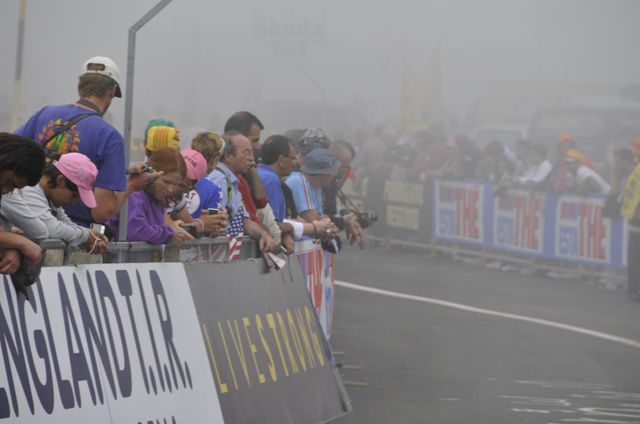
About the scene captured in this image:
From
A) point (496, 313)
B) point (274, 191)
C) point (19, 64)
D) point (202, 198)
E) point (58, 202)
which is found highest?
point (19, 64)

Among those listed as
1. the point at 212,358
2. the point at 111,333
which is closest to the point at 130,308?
the point at 111,333

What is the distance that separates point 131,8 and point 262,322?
128ft

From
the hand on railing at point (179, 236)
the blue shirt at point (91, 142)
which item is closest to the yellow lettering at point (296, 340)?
the hand on railing at point (179, 236)

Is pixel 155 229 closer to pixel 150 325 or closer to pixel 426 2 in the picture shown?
pixel 150 325

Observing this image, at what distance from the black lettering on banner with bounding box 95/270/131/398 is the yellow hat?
7.18ft

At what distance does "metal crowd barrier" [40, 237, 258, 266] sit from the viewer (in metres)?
5.87

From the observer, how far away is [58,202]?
6.23 metres

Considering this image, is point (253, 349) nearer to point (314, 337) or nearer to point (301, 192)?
point (314, 337)

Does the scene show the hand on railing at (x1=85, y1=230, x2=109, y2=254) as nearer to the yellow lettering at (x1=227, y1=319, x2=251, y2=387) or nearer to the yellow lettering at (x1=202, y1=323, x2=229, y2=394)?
the yellow lettering at (x1=202, y1=323, x2=229, y2=394)

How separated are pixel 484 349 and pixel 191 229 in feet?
17.7

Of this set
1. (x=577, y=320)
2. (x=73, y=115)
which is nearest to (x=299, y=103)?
(x=577, y=320)

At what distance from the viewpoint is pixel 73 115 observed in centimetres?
736

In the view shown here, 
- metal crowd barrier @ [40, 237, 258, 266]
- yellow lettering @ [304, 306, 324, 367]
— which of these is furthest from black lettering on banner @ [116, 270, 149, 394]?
yellow lettering @ [304, 306, 324, 367]

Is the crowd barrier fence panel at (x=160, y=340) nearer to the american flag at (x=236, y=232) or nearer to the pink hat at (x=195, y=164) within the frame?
the american flag at (x=236, y=232)
